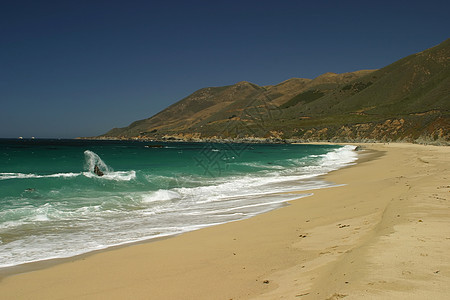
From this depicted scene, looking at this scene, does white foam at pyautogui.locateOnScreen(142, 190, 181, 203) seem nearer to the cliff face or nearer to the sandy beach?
the sandy beach

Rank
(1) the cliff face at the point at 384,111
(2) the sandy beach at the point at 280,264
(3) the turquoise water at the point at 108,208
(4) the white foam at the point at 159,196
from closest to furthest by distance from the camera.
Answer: (2) the sandy beach at the point at 280,264, (3) the turquoise water at the point at 108,208, (4) the white foam at the point at 159,196, (1) the cliff face at the point at 384,111

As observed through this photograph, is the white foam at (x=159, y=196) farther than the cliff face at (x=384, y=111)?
No

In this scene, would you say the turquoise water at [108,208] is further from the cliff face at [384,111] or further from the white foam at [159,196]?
the cliff face at [384,111]

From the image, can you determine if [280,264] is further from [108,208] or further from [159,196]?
[159,196]

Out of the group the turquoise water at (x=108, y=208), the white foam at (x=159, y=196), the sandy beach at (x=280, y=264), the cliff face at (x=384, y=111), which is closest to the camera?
the sandy beach at (x=280, y=264)

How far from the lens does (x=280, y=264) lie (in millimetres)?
5172

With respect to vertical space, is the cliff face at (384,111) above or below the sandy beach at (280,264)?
above

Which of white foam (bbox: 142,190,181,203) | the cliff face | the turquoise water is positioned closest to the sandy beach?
the turquoise water

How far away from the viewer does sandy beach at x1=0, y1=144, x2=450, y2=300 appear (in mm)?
3643

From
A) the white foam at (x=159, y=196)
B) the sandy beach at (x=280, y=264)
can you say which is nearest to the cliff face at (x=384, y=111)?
the white foam at (x=159, y=196)

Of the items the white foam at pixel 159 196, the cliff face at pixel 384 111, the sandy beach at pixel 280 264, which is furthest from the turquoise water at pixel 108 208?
the cliff face at pixel 384 111

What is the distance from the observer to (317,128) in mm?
122375

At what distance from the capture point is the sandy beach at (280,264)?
3.64 meters

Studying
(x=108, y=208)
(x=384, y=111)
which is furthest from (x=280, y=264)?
(x=384, y=111)
